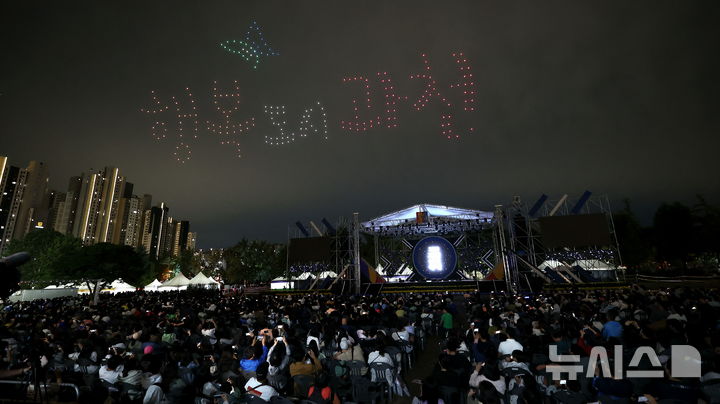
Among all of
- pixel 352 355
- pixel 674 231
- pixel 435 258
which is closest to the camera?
pixel 352 355

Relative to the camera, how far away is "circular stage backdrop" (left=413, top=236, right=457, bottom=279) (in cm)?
2728

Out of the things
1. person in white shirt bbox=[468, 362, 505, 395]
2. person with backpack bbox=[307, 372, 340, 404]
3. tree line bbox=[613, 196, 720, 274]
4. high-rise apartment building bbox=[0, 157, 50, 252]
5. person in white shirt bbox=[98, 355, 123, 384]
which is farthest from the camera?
high-rise apartment building bbox=[0, 157, 50, 252]

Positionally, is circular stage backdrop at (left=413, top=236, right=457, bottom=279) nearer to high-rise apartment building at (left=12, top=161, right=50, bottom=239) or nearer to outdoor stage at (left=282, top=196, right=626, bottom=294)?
outdoor stage at (left=282, top=196, right=626, bottom=294)

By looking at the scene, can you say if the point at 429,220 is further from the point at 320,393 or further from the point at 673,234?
the point at 673,234

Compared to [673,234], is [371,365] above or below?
below

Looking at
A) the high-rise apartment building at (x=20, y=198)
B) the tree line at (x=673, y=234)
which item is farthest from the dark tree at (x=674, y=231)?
the high-rise apartment building at (x=20, y=198)

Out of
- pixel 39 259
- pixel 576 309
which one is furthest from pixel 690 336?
pixel 39 259

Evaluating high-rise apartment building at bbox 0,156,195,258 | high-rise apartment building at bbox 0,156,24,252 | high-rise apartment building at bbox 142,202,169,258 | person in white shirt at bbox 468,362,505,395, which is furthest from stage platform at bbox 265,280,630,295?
high-rise apartment building at bbox 142,202,169,258

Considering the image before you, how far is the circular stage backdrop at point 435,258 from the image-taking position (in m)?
27.3

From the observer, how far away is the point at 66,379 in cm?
569

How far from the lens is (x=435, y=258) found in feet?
90.6

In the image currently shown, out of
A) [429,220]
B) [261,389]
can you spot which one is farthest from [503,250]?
[261,389]

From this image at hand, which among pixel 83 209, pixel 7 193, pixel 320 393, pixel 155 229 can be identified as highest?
pixel 83 209

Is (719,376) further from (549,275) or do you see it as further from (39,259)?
(39,259)
